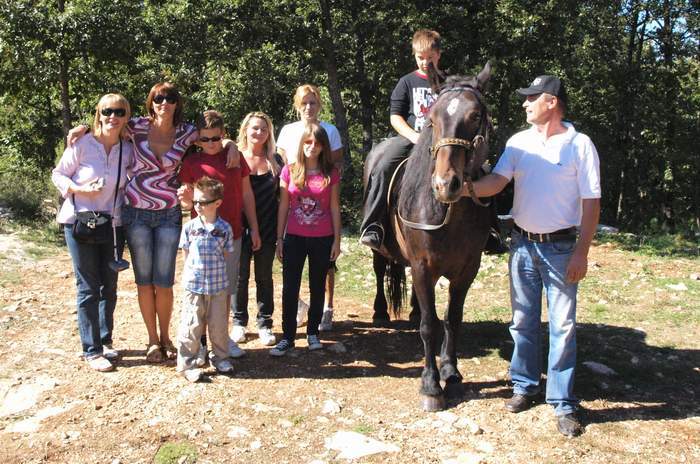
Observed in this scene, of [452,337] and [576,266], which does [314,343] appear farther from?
[576,266]

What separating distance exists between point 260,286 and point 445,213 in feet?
7.57

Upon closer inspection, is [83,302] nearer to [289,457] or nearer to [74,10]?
[289,457]

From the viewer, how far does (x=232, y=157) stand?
Answer: 5023mm

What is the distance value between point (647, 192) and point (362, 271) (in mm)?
17739

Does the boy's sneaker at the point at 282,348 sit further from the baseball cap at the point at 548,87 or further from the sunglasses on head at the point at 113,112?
the baseball cap at the point at 548,87

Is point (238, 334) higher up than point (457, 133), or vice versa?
point (457, 133)

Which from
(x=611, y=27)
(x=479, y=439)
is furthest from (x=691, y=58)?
(x=479, y=439)

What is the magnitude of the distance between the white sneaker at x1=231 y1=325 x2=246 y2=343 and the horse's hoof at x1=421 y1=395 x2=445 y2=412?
6.88 feet

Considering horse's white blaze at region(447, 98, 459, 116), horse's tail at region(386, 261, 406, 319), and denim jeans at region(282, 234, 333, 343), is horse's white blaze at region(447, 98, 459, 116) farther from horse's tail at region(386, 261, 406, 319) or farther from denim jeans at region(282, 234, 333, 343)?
horse's tail at region(386, 261, 406, 319)

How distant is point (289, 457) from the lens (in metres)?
3.79

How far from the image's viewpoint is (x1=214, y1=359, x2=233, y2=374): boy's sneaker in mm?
5012

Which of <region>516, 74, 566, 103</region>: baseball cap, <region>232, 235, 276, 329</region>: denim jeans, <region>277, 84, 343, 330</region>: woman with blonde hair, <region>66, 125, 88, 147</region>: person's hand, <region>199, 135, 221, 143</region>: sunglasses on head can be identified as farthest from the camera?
<region>232, 235, 276, 329</region>: denim jeans

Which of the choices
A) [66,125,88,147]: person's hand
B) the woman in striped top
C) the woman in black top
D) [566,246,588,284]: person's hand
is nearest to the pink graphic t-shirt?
the woman in black top

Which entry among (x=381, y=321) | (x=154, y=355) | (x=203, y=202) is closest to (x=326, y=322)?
(x=381, y=321)
